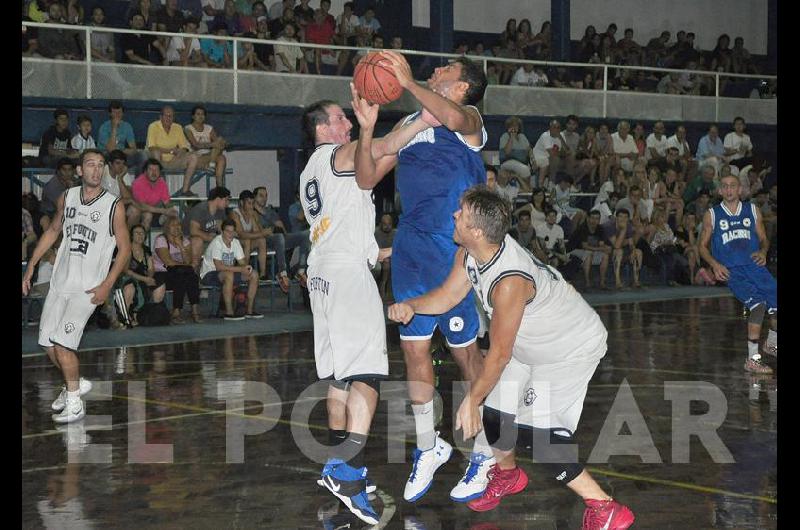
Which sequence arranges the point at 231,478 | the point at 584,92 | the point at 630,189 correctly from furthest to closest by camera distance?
the point at 584,92 < the point at 630,189 < the point at 231,478

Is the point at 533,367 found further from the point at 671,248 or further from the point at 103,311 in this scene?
the point at 671,248

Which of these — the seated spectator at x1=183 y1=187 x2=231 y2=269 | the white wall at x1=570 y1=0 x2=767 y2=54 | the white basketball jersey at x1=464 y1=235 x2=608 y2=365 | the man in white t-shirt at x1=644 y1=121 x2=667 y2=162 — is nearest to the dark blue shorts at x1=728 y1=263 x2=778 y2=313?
the white basketball jersey at x1=464 y1=235 x2=608 y2=365

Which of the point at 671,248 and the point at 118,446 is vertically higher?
the point at 671,248

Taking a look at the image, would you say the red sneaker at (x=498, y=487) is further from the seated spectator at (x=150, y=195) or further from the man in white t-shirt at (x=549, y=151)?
the man in white t-shirt at (x=549, y=151)

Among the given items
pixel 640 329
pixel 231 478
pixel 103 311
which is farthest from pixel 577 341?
pixel 103 311

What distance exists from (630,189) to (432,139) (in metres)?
14.1

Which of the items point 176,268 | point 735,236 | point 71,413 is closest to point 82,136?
point 176,268

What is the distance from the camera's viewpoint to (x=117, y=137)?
1667 centimetres

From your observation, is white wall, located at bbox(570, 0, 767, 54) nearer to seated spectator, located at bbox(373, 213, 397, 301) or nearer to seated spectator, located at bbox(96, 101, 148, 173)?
seated spectator, located at bbox(373, 213, 397, 301)

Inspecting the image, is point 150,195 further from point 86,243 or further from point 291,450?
point 291,450

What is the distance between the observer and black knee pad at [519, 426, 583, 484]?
5828 mm

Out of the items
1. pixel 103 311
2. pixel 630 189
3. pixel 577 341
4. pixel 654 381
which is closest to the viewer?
pixel 577 341

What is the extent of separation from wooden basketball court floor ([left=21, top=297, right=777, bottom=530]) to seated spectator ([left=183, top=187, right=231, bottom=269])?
318 centimetres

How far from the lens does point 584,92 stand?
2266 cm
